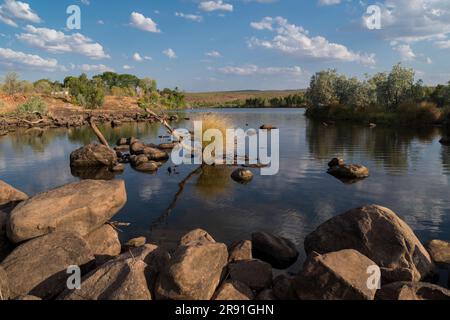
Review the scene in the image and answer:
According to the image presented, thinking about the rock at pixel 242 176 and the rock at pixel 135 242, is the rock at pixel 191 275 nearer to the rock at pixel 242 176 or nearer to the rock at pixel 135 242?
the rock at pixel 135 242

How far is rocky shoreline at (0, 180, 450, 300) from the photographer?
7.37 meters

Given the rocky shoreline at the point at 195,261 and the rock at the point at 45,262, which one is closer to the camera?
the rocky shoreline at the point at 195,261

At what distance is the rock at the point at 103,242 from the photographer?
10.9 m

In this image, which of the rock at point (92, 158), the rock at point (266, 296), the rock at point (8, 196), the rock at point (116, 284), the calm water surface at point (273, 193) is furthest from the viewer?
the rock at point (92, 158)

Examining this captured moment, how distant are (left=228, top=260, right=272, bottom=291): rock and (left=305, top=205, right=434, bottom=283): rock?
2.63 meters

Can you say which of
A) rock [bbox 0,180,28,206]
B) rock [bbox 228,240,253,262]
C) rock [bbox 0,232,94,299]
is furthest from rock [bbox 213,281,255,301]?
rock [bbox 0,180,28,206]

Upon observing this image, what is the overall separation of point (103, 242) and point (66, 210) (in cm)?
149

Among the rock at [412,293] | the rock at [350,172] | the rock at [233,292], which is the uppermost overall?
the rock at [350,172]

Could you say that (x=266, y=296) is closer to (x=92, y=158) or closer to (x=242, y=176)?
(x=242, y=176)

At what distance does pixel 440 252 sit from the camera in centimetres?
1099

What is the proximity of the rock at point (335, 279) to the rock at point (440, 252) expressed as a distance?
455 centimetres

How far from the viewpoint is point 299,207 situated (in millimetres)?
16750

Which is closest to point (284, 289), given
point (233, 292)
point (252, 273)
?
point (252, 273)

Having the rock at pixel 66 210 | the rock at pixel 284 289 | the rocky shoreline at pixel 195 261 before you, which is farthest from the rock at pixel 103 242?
the rock at pixel 284 289
